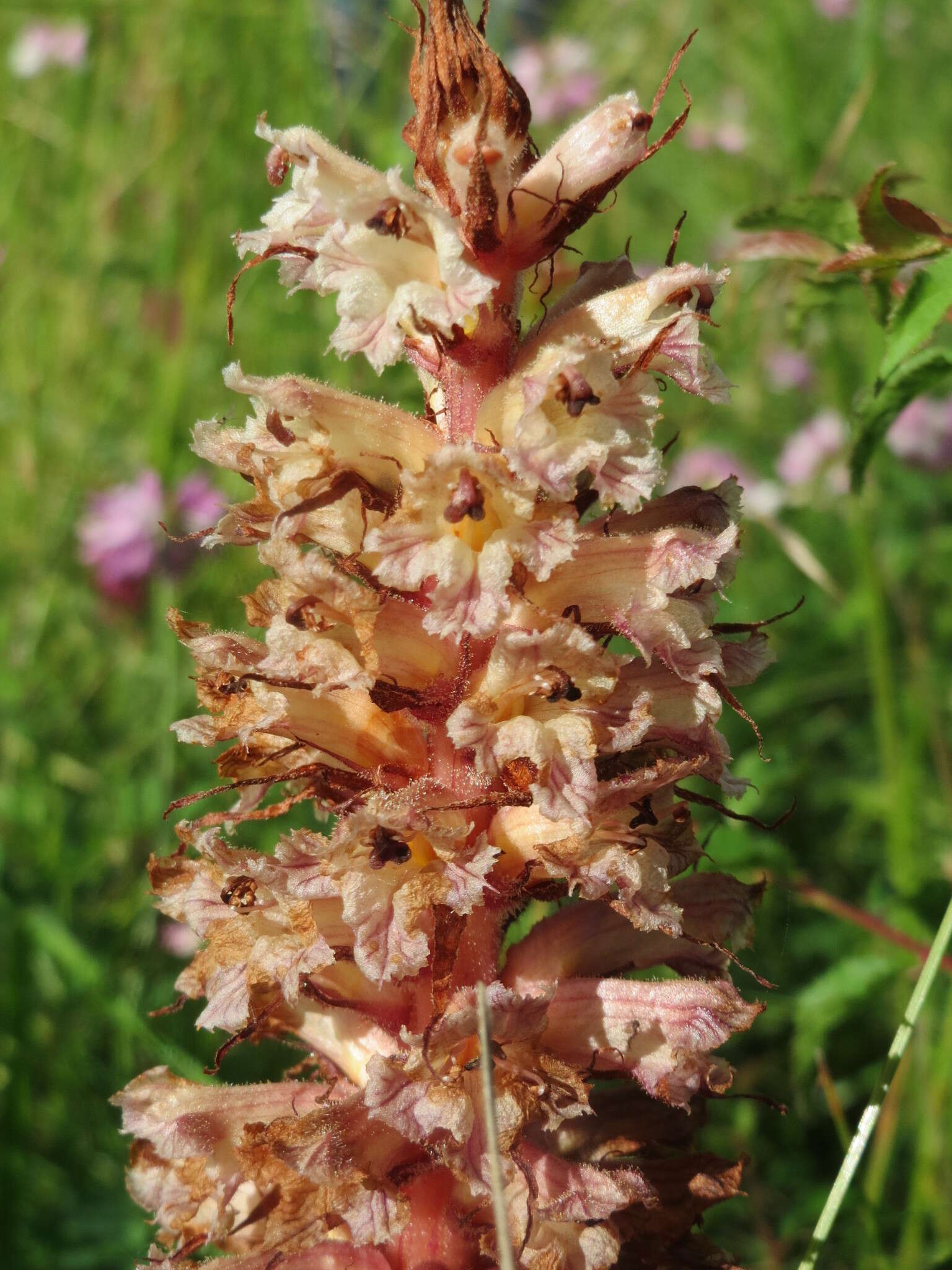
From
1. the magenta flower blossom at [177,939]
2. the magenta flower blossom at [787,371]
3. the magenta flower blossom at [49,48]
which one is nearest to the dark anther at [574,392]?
the magenta flower blossom at [177,939]

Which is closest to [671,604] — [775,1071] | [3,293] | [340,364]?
[775,1071]

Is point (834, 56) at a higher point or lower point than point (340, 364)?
higher

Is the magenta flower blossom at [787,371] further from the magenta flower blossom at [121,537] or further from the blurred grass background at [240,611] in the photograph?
the magenta flower blossom at [121,537]

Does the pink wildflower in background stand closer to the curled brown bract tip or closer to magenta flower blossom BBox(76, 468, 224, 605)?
magenta flower blossom BBox(76, 468, 224, 605)

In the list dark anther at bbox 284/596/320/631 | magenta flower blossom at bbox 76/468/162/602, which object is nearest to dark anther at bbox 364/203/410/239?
dark anther at bbox 284/596/320/631

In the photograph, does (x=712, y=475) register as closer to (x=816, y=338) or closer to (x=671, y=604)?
(x=816, y=338)

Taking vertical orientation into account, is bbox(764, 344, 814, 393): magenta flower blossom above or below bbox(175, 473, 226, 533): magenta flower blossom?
above
